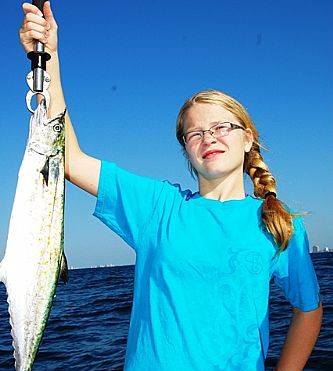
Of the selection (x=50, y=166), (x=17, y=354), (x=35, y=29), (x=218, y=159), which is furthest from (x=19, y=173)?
(x=218, y=159)

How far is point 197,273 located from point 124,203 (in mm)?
629

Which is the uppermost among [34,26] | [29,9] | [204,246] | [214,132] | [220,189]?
[29,9]

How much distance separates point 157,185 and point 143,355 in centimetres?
105

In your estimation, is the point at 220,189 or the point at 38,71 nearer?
the point at 38,71

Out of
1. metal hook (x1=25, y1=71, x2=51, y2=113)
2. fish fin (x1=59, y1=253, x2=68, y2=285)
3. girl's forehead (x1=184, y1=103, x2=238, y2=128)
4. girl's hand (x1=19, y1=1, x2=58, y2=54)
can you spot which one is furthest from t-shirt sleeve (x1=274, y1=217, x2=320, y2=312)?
girl's hand (x1=19, y1=1, x2=58, y2=54)

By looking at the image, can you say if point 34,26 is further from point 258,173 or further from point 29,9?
point 258,173

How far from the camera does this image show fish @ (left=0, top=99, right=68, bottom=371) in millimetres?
2613

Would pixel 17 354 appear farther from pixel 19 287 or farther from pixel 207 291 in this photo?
pixel 207 291

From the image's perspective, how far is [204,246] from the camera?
110 inches

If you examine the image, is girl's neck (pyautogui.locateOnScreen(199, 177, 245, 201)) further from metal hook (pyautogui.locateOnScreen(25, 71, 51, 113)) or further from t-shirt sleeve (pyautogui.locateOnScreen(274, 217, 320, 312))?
metal hook (pyautogui.locateOnScreen(25, 71, 51, 113))

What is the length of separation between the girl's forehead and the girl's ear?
0.59 ft

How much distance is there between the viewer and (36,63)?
104 inches

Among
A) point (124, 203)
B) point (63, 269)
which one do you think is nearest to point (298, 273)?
point (124, 203)

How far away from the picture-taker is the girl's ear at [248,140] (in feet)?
11.0
